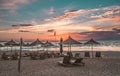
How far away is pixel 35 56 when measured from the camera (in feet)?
81.2

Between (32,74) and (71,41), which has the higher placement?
(71,41)

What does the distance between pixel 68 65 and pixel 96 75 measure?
485cm

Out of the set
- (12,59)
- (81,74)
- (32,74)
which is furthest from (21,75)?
(12,59)

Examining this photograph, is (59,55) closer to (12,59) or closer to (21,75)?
(12,59)

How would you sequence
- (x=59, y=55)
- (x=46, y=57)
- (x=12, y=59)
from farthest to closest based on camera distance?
(x=59, y=55), (x=46, y=57), (x=12, y=59)

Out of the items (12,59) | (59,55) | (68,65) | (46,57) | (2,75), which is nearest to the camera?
(2,75)

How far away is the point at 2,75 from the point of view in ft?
42.1

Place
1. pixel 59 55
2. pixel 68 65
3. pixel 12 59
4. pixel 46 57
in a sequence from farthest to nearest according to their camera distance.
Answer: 1. pixel 59 55
2. pixel 46 57
3. pixel 12 59
4. pixel 68 65

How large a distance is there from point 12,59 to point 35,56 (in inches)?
112

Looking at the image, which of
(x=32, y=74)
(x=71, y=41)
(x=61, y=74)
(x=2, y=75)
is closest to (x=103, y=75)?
(x=61, y=74)

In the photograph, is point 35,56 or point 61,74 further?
point 35,56

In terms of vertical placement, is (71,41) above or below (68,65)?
above

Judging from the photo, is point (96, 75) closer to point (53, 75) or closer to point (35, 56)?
point (53, 75)

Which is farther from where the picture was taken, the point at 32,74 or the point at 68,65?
the point at 68,65
